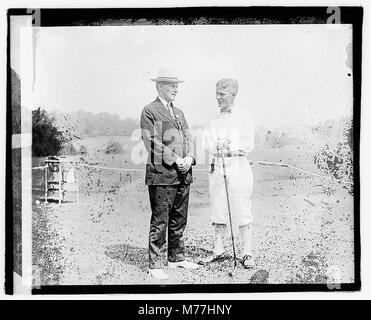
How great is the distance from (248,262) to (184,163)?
638 mm

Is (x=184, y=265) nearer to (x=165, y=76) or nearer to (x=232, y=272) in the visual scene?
(x=232, y=272)

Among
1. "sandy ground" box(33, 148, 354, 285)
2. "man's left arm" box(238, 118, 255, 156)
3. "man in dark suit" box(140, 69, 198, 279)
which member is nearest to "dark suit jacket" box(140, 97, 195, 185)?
"man in dark suit" box(140, 69, 198, 279)

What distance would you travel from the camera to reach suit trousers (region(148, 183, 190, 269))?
3.20 metres

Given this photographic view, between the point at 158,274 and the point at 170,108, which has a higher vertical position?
the point at 170,108

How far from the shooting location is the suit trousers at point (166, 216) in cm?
320

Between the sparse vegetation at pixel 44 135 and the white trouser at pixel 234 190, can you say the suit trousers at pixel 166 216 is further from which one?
the sparse vegetation at pixel 44 135

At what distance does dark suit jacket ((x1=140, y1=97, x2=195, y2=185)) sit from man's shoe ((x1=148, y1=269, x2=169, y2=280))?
48 cm

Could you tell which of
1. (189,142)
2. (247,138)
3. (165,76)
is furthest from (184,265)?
(165,76)

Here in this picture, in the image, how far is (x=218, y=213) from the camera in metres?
3.21

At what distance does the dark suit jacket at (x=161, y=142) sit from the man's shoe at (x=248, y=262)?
0.52 m

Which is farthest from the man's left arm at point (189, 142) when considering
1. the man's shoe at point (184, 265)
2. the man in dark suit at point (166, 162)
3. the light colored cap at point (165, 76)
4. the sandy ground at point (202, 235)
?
the man's shoe at point (184, 265)

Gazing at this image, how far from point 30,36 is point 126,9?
539 millimetres

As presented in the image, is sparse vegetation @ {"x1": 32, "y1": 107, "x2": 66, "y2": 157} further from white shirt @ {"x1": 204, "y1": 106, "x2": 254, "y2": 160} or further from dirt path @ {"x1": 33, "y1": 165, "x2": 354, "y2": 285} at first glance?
white shirt @ {"x1": 204, "y1": 106, "x2": 254, "y2": 160}

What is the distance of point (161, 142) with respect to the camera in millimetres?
3191
